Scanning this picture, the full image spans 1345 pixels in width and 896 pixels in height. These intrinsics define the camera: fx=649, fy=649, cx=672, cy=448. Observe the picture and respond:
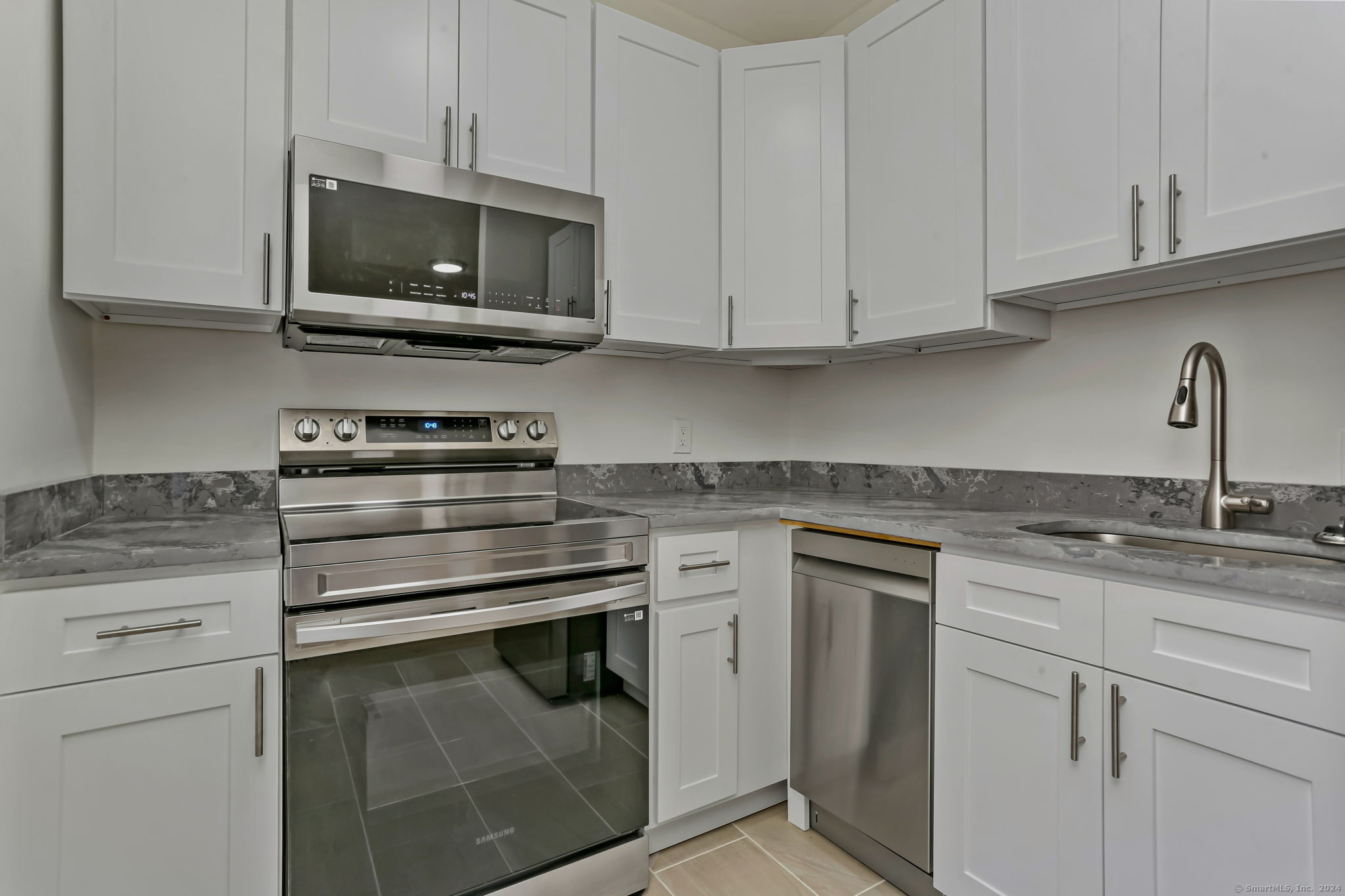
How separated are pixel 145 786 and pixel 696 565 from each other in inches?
46.8

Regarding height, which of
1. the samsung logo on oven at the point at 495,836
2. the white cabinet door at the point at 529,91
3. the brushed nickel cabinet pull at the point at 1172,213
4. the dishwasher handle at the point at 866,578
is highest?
the white cabinet door at the point at 529,91

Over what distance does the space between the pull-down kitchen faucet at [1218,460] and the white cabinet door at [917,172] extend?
465 millimetres

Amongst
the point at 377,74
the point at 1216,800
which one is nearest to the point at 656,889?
the point at 1216,800

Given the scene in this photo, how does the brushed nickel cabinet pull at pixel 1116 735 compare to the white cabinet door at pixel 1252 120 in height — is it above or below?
below

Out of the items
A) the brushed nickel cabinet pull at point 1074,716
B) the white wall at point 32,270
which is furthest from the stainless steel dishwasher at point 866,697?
the white wall at point 32,270

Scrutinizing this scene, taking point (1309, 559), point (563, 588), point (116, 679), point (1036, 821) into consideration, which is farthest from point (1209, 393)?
point (116, 679)

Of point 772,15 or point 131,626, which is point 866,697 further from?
point 772,15

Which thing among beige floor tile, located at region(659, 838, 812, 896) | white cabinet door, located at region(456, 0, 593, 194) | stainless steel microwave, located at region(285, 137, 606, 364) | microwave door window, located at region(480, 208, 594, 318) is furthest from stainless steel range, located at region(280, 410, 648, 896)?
white cabinet door, located at region(456, 0, 593, 194)

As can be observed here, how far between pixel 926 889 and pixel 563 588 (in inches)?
43.8

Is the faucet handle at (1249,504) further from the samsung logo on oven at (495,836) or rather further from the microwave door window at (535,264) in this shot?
the samsung logo on oven at (495,836)

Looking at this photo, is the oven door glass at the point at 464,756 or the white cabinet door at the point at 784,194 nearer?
the oven door glass at the point at 464,756

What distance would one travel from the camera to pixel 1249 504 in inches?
56.1

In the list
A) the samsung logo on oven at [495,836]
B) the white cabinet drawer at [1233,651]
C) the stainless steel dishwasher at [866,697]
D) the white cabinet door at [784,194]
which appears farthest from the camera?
the white cabinet door at [784,194]

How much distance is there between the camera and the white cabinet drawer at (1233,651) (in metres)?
0.95
